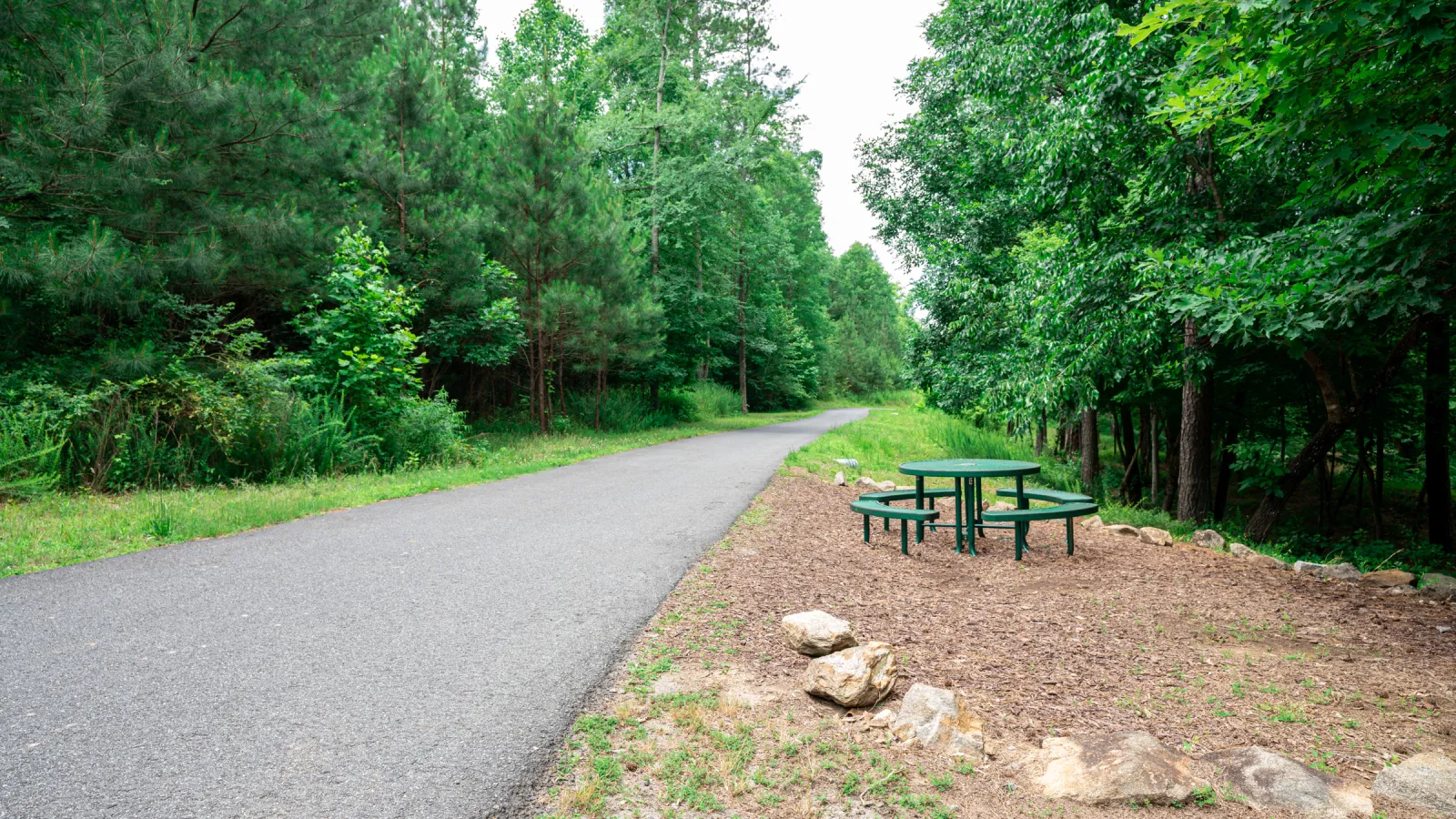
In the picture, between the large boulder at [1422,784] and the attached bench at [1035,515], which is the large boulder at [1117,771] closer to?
the large boulder at [1422,784]

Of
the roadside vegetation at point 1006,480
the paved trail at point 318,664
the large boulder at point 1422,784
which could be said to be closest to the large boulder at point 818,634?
the paved trail at point 318,664

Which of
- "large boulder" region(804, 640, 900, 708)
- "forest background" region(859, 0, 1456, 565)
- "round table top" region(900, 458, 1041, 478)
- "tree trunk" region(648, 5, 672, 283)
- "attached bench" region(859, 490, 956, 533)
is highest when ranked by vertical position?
"tree trunk" region(648, 5, 672, 283)

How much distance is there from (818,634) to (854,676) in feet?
1.52

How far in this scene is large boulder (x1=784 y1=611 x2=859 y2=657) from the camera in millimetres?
3533

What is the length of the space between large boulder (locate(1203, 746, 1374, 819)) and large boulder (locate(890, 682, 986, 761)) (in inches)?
34.1

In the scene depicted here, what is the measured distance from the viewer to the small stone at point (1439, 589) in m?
4.95

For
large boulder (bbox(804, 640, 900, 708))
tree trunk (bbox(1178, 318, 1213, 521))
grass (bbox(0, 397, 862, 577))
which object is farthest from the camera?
tree trunk (bbox(1178, 318, 1213, 521))

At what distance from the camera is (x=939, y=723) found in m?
2.84

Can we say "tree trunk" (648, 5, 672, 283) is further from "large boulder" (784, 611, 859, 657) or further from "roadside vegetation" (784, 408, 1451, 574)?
"large boulder" (784, 611, 859, 657)

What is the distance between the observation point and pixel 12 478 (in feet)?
23.5

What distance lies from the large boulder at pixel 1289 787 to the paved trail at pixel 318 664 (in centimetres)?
250

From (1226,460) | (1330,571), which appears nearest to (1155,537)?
(1330,571)

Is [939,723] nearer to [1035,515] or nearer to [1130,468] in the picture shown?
[1035,515]

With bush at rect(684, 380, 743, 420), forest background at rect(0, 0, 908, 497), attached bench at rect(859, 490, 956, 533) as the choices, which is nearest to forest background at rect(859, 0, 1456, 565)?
attached bench at rect(859, 490, 956, 533)
